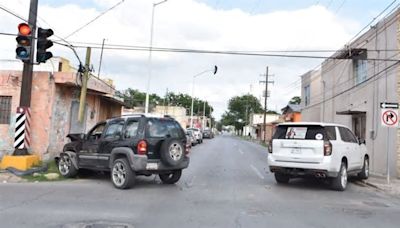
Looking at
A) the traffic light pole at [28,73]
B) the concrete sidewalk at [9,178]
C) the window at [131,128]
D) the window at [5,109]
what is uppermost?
the traffic light pole at [28,73]

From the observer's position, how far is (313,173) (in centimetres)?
1238

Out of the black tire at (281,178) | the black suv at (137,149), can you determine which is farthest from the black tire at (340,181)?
the black suv at (137,149)

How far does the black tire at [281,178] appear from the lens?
543 inches

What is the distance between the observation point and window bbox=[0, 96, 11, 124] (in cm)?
1694

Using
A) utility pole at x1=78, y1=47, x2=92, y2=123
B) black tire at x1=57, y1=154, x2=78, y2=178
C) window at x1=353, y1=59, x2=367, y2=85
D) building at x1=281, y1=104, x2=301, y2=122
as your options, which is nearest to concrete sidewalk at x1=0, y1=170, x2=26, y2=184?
black tire at x1=57, y1=154, x2=78, y2=178

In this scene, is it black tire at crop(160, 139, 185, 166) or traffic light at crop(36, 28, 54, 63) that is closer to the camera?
black tire at crop(160, 139, 185, 166)

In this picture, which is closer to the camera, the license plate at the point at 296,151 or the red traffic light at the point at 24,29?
the license plate at the point at 296,151

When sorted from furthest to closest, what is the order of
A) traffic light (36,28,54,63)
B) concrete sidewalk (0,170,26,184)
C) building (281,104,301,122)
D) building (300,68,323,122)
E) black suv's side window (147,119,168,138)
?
building (281,104,301,122)
building (300,68,323,122)
traffic light (36,28,54,63)
concrete sidewalk (0,170,26,184)
black suv's side window (147,119,168,138)

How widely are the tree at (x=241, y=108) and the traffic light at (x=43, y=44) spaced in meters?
122

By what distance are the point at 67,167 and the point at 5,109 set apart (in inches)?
199

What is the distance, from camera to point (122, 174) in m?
11.7

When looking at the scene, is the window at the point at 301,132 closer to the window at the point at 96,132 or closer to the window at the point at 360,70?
the window at the point at 96,132

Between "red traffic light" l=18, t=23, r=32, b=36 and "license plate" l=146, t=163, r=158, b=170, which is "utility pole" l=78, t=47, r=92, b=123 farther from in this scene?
"license plate" l=146, t=163, r=158, b=170

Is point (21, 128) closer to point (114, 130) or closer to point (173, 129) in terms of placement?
point (114, 130)
